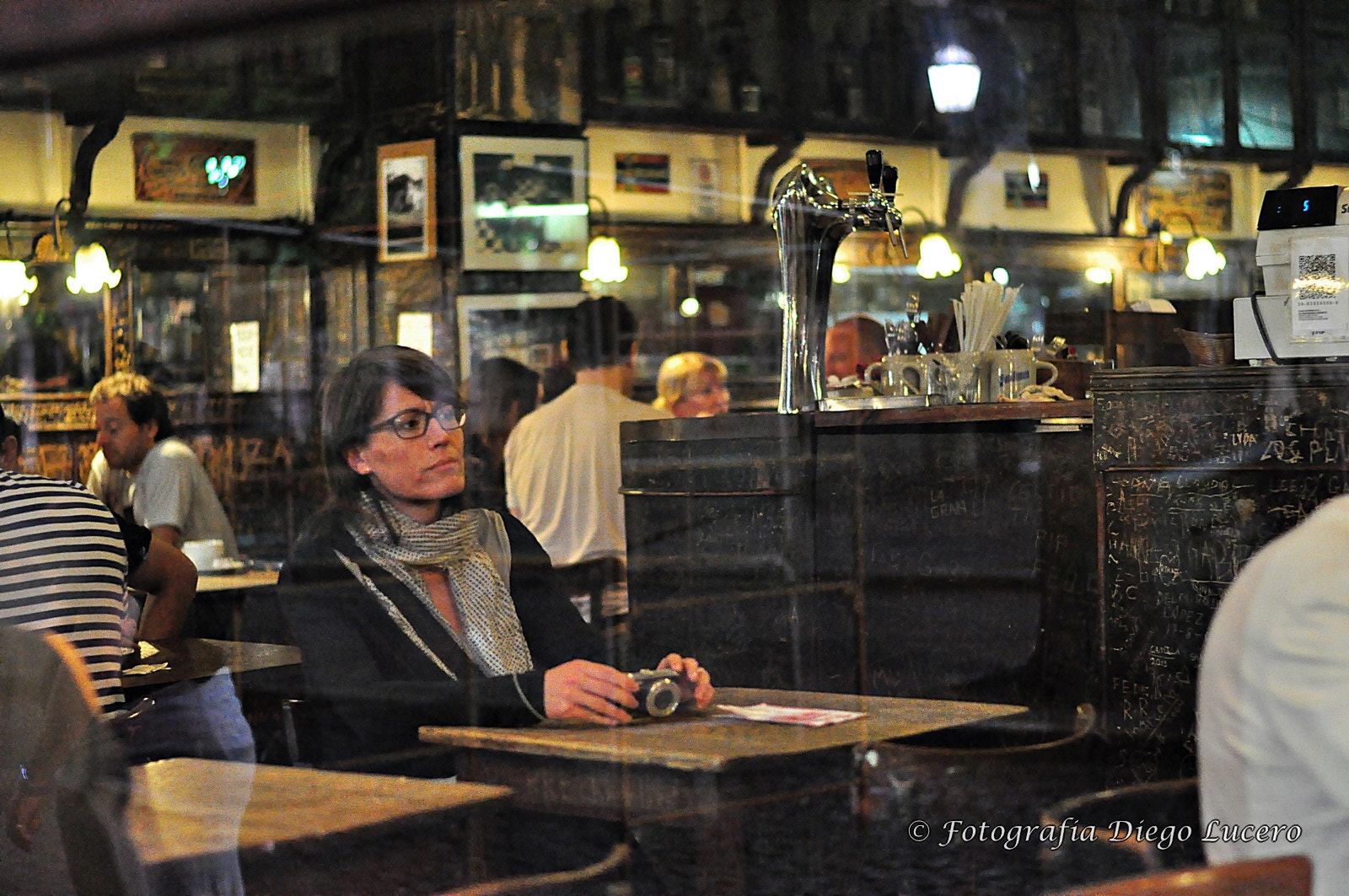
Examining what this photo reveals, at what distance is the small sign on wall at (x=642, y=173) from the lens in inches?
207

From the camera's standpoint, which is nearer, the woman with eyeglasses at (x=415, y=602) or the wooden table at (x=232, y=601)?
the woman with eyeglasses at (x=415, y=602)

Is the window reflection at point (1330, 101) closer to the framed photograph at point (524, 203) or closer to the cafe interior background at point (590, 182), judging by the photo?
the cafe interior background at point (590, 182)

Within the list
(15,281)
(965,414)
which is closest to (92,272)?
(15,281)

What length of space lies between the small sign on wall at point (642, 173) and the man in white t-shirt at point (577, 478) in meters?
1.54

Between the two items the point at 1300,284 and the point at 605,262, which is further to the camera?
the point at 605,262

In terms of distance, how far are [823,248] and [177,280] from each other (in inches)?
93.2

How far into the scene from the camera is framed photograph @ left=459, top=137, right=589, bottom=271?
4719 millimetres

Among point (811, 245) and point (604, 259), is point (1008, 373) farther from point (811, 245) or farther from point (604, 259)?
point (604, 259)

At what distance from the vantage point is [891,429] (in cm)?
233

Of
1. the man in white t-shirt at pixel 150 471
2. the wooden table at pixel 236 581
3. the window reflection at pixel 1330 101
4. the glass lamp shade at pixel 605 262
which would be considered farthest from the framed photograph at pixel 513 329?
the window reflection at pixel 1330 101

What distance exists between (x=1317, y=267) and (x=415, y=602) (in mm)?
1149

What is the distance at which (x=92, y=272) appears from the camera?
4.43 meters

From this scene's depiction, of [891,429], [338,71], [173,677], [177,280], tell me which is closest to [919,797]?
[891,429]

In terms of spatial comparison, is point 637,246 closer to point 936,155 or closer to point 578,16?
point 578,16
